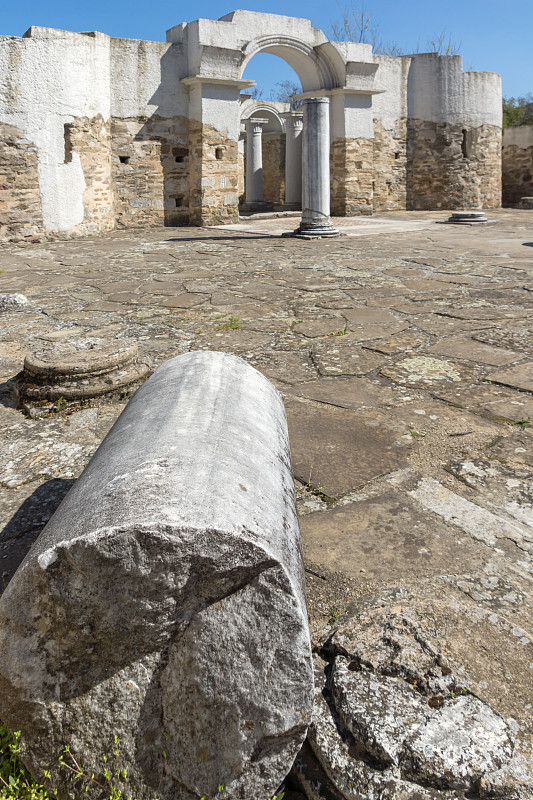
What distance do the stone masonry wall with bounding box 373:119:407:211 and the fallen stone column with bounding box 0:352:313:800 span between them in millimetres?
15171

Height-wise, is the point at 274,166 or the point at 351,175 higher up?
the point at 274,166

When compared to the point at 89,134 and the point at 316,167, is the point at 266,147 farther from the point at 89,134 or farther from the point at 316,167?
the point at 316,167

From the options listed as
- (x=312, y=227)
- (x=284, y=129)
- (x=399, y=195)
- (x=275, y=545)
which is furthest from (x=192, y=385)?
(x=284, y=129)

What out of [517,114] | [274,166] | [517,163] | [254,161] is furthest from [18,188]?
[517,114]

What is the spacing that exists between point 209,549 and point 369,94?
47.5 feet

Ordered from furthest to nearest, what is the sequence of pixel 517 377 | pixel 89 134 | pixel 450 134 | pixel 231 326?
pixel 450 134
pixel 89 134
pixel 231 326
pixel 517 377

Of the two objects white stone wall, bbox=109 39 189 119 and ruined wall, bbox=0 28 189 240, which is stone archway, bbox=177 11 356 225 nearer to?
white stone wall, bbox=109 39 189 119

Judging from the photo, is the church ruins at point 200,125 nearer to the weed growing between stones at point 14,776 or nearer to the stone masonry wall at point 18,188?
the stone masonry wall at point 18,188

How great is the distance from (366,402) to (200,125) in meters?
10.3

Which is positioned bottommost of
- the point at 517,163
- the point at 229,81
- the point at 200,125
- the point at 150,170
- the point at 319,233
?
the point at 319,233

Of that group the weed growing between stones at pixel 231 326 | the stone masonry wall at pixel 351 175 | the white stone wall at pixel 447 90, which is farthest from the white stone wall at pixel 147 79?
the weed growing between stones at pixel 231 326

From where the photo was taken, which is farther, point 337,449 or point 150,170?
point 150,170

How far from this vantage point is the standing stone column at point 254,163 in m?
18.4

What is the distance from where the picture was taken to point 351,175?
545 inches
